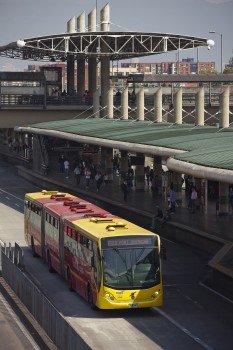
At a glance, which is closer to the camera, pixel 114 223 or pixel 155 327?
pixel 155 327

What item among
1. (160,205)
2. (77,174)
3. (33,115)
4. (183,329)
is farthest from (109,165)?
(183,329)

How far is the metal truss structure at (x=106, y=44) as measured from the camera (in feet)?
283

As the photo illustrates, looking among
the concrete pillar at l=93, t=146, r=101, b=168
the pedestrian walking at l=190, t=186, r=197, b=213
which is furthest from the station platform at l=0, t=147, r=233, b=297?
the concrete pillar at l=93, t=146, r=101, b=168

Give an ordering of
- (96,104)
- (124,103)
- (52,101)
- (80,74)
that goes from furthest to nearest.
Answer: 1. (80,74)
2. (52,101)
3. (96,104)
4. (124,103)

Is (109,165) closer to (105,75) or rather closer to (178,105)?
(178,105)

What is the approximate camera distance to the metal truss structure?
86.1 m

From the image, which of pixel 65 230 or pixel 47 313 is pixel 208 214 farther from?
pixel 47 313

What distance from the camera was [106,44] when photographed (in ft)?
292

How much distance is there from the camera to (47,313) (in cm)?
2831

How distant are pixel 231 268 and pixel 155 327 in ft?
23.1

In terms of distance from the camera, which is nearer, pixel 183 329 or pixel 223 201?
pixel 183 329

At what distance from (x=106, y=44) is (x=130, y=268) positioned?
57.6 metres

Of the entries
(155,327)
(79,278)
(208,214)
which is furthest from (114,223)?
(208,214)

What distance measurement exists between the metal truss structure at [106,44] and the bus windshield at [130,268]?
2098 inches
